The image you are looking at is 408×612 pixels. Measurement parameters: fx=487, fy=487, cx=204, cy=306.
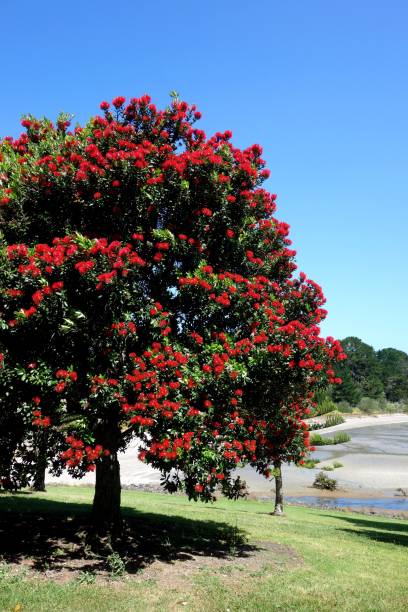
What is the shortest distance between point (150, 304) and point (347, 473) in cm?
3528

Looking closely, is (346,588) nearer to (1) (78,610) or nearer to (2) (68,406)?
(1) (78,610)

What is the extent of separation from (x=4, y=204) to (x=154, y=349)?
166 inches

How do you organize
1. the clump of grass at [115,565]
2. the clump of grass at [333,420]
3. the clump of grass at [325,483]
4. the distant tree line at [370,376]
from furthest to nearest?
the distant tree line at [370,376] → the clump of grass at [333,420] → the clump of grass at [325,483] → the clump of grass at [115,565]

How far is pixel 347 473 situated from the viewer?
129 feet

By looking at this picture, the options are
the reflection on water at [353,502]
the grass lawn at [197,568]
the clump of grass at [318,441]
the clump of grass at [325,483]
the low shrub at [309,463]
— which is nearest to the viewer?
the grass lawn at [197,568]

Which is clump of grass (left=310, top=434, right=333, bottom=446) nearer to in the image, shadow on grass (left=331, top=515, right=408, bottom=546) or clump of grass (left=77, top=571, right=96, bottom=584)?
shadow on grass (left=331, top=515, right=408, bottom=546)

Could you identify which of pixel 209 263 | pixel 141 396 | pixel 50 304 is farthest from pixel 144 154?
pixel 141 396

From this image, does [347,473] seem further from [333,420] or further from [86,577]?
[333,420]

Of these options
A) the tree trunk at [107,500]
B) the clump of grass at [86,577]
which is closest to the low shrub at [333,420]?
the tree trunk at [107,500]

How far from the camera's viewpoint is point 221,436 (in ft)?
29.2

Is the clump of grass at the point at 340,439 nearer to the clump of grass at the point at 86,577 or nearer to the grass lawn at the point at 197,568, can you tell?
the grass lawn at the point at 197,568

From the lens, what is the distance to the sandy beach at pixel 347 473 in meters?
32.9

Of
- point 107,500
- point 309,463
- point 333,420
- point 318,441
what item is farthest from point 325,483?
point 333,420

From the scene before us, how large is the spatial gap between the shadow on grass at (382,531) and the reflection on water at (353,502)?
25.7 ft
